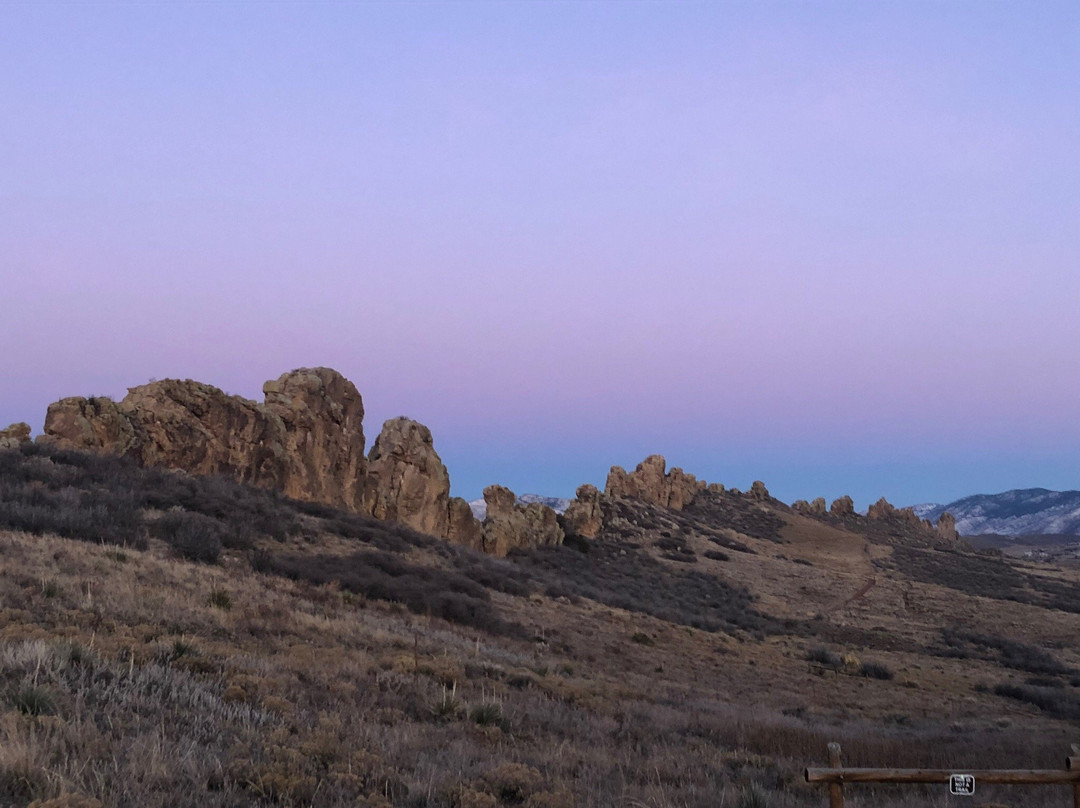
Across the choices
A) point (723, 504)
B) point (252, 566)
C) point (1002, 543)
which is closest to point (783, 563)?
point (723, 504)

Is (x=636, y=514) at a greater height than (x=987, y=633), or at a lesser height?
greater

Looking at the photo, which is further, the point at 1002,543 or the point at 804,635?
the point at 1002,543

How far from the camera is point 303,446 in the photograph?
110 ft

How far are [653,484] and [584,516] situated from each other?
24428 mm

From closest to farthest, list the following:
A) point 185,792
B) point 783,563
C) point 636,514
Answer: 1. point 185,792
2. point 783,563
3. point 636,514

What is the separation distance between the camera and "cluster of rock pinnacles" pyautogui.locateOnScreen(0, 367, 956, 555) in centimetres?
2711

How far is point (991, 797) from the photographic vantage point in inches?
331

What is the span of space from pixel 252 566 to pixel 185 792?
1379cm

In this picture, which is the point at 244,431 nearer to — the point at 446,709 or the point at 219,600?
the point at 219,600

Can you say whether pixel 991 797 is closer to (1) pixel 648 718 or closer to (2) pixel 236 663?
(1) pixel 648 718

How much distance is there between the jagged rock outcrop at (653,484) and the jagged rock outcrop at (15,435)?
52.2 m

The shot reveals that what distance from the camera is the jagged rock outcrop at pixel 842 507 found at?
10531 centimetres

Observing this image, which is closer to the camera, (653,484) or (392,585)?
(392,585)

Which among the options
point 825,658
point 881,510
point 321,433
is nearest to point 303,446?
point 321,433
